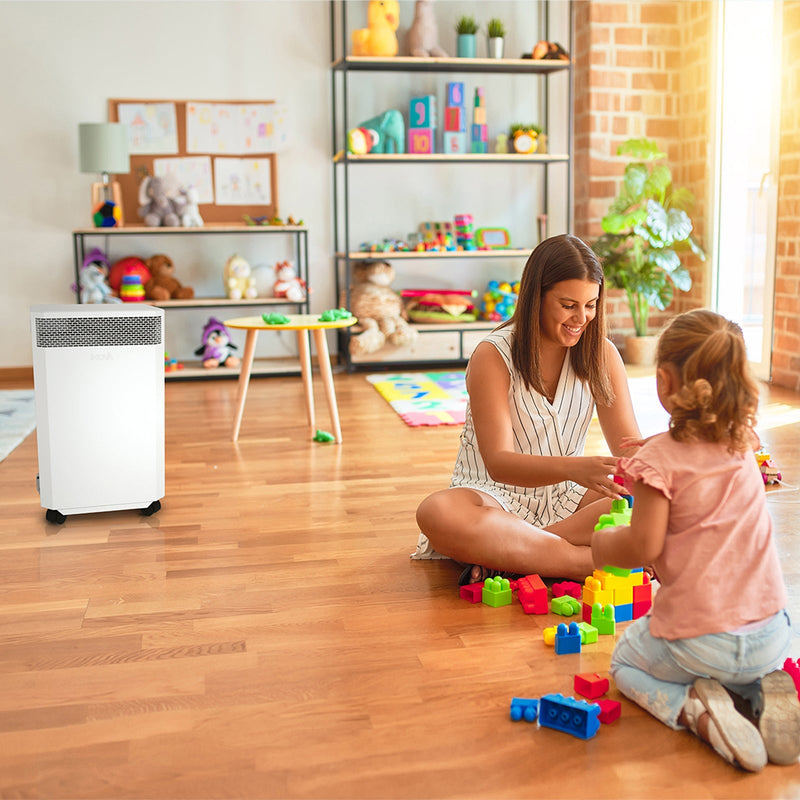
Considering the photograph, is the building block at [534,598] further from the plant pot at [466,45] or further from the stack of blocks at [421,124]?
the plant pot at [466,45]

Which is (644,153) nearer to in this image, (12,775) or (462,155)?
(462,155)

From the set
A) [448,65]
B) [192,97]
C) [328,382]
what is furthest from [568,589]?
[192,97]

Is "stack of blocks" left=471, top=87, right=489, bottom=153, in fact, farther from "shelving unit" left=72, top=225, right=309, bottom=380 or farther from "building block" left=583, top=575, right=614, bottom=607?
"building block" left=583, top=575, right=614, bottom=607

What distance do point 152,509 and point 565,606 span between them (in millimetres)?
1253

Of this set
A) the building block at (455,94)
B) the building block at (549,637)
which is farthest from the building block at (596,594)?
the building block at (455,94)

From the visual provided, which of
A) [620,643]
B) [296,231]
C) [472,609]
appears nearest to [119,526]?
[472,609]

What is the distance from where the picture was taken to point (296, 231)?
204 inches

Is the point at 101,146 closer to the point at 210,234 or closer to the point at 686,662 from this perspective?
the point at 210,234

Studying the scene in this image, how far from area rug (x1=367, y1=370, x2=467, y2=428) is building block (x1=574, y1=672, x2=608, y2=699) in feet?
7.26

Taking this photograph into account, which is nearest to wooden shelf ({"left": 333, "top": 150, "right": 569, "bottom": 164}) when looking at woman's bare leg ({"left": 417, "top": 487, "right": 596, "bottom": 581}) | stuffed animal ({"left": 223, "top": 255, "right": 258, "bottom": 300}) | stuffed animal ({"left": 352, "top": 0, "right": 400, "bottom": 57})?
stuffed animal ({"left": 352, "top": 0, "right": 400, "bottom": 57})

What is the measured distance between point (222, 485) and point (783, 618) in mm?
1880

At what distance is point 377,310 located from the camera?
518 centimetres

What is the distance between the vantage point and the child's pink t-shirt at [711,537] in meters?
1.33

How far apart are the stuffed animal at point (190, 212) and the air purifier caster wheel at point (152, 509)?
2.69m
